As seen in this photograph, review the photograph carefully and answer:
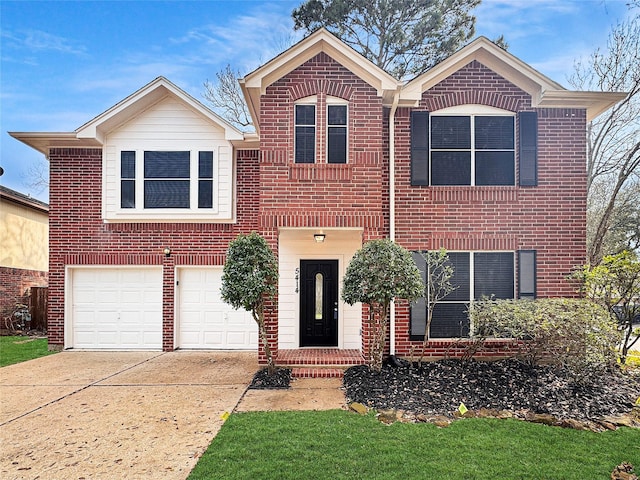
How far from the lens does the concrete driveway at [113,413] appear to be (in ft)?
14.3

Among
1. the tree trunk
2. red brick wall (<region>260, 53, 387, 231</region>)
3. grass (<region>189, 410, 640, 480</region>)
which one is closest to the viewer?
grass (<region>189, 410, 640, 480</region>)

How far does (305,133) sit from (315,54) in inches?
67.8

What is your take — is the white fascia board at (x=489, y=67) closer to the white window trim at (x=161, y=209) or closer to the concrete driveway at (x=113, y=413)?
the white window trim at (x=161, y=209)

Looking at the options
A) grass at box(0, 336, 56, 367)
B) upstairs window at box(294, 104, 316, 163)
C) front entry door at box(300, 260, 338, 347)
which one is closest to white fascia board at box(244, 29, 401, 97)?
upstairs window at box(294, 104, 316, 163)

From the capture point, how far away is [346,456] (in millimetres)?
4359

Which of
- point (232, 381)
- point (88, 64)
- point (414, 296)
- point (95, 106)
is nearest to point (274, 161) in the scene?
point (414, 296)

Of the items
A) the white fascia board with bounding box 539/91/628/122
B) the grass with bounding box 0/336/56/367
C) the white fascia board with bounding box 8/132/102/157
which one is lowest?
the grass with bounding box 0/336/56/367

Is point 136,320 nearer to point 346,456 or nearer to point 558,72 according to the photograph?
point 346,456

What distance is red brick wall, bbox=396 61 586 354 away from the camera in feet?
27.9

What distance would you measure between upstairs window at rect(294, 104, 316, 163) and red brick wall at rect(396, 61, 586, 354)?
1920mm

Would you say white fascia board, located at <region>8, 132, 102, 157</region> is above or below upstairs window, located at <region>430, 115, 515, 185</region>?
above

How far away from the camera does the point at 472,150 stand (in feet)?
28.3

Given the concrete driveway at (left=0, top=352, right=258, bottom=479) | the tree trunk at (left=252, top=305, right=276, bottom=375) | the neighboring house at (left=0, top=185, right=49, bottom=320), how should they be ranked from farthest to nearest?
the neighboring house at (left=0, top=185, right=49, bottom=320) < the tree trunk at (left=252, top=305, right=276, bottom=375) < the concrete driveway at (left=0, top=352, right=258, bottom=479)

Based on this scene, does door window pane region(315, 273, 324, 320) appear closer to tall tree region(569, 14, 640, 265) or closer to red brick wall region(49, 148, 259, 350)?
red brick wall region(49, 148, 259, 350)
